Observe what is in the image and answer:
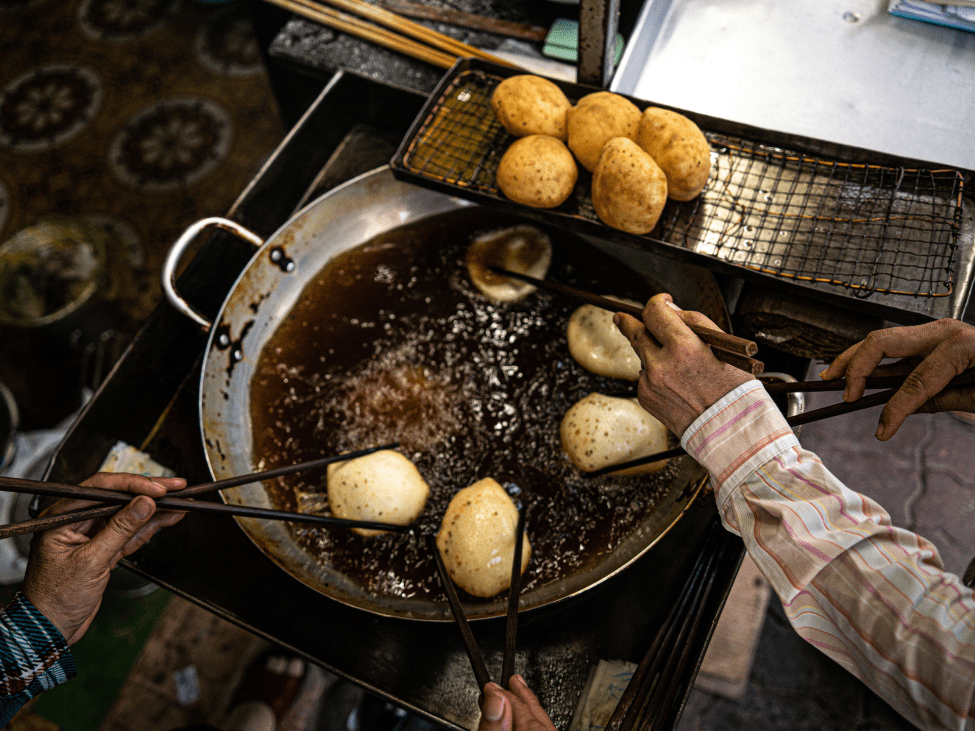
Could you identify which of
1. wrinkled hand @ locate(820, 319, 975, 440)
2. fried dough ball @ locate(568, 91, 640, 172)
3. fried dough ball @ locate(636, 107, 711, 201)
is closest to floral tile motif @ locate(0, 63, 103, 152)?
fried dough ball @ locate(568, 91, 640, 172)

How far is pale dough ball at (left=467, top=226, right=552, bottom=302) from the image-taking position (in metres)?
2.41

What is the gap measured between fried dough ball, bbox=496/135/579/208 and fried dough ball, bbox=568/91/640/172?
0.22 ft

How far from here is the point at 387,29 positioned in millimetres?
2965

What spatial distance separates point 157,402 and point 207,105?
337cm

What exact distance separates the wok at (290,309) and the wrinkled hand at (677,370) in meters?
0.45

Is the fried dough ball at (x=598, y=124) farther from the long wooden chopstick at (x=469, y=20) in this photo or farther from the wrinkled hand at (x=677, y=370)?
the long wooden chopstick at (x=469, y=20)

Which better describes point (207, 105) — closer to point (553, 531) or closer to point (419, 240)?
point (419, 240)

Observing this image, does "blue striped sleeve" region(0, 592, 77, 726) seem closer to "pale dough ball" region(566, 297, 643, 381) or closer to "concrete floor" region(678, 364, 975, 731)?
"pale dough ball" region(566, 297, 643, 381)

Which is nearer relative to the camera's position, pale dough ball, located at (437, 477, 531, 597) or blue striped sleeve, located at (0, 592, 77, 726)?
blue striped sleeve, located at (0, 592, 77, 726)

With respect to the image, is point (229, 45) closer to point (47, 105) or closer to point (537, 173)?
point (47, 105)

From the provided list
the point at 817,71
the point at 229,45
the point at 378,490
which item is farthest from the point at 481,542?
the point at 229,45

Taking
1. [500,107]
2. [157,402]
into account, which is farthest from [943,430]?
[157,402]

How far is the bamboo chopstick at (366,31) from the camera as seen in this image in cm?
284

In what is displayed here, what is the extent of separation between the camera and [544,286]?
7.15 feet
